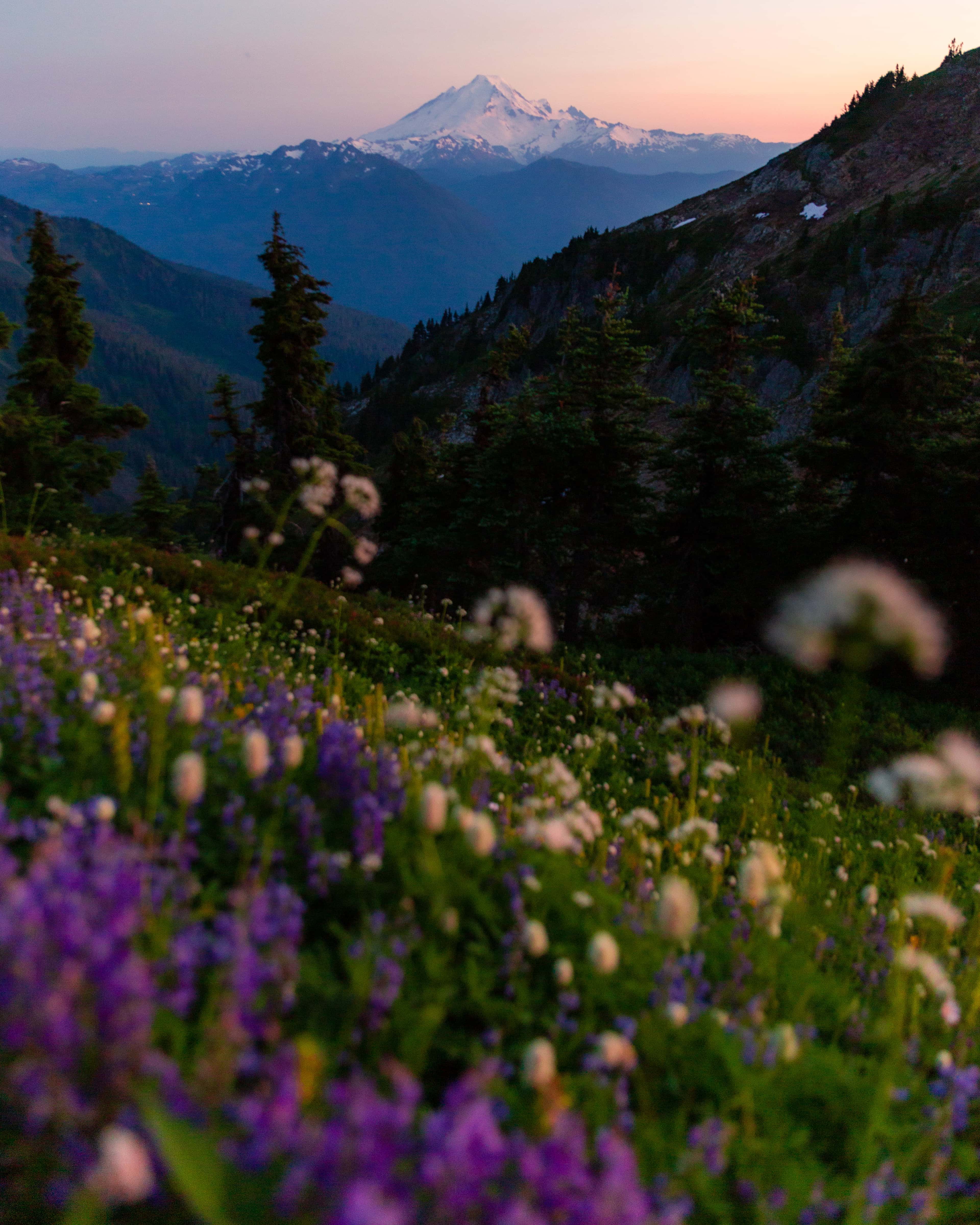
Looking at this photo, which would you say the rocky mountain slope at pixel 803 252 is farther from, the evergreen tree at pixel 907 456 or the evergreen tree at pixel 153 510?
the evergreen tree at pixel 153 510

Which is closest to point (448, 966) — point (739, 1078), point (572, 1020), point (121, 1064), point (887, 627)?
point (572, 1020)

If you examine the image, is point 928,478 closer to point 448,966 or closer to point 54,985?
point 448,966

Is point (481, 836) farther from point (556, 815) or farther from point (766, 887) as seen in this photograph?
point (556, 815)

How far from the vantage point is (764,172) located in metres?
138

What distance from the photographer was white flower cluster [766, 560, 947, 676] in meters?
3.21

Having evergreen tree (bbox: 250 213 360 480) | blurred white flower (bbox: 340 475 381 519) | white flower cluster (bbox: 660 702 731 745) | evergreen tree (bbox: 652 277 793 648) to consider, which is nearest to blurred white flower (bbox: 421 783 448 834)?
white flower cluster (bbox: 660 702 731 745)

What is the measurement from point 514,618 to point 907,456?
630 inches

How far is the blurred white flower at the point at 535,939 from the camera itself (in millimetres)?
2047

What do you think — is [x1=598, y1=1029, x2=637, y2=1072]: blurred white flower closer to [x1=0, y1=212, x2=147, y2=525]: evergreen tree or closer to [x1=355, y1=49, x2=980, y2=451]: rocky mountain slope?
[x1=355, y1=49, x2=980, y2=451]: rocky mountain slope

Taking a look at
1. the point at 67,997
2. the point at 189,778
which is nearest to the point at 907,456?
the point at 189,778

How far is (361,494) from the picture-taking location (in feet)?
17.2

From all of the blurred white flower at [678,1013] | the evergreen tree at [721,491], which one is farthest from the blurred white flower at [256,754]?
the evergreen tree at [721,491]

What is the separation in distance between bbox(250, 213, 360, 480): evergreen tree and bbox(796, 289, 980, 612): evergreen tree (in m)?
18.7

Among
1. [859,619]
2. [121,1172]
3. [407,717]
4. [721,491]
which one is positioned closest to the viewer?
[121,1172]
